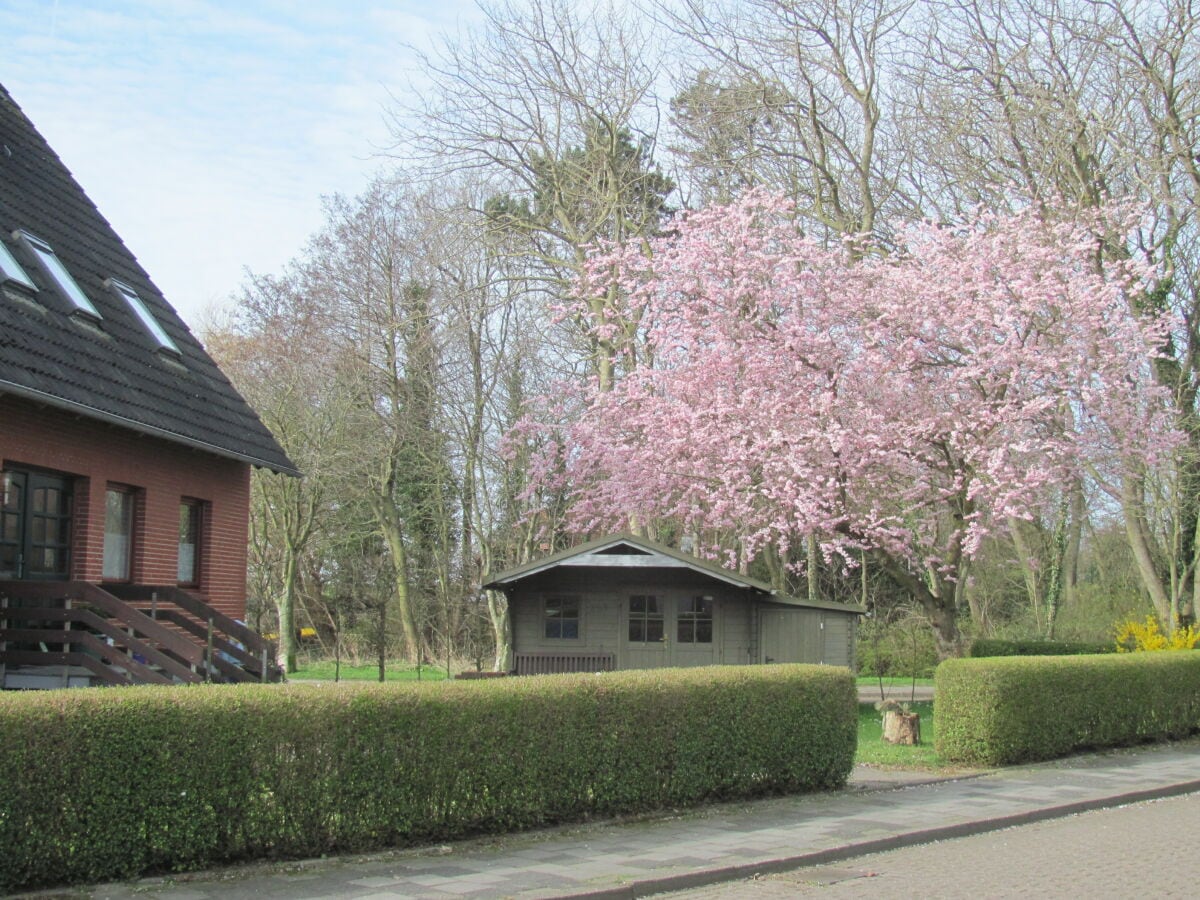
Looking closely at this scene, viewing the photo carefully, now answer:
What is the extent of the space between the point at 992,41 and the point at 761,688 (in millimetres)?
17921

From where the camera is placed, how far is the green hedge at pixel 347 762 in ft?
24.3

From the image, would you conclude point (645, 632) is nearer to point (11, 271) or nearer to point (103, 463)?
point (103, 463)

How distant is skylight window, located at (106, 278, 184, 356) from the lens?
17.3 metres

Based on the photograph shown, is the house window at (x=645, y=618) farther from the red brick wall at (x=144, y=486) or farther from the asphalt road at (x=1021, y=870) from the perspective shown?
the asphalt road at (x=1021, y=870)

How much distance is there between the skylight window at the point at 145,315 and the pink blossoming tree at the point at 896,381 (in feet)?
27.8

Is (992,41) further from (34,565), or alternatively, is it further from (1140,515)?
(34,565)

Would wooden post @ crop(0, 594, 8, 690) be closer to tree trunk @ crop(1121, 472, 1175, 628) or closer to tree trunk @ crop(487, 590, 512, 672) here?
tree trunk @ crop(487, 590, 512, 672)

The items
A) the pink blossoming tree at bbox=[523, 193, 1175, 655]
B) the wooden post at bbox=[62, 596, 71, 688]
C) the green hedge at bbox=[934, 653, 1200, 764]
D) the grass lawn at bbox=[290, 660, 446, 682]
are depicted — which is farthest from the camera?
the grass lawn at bbox=[290, 660, 446, 682]

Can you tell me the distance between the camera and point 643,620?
71.6 feet

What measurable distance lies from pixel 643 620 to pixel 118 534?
30.7ft

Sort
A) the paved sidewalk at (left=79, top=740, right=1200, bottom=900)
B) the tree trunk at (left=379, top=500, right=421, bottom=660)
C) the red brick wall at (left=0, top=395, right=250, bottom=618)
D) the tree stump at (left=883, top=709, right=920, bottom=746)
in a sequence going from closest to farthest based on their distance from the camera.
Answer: the paved sidewalk at (left=79, top=740, right=1200, bottom=900) → the red brick wall at (left=0, top=395, right=250, bottom=618) → the tree stump at (left=883, top=709, right=920, bottom=746) → the tree trunk at (left=379, top=500, right=421, bottom=660)

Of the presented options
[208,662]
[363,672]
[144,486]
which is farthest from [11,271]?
[363,672]

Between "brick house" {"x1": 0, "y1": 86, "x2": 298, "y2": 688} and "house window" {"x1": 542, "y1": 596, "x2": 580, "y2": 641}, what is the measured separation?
18.2 feet

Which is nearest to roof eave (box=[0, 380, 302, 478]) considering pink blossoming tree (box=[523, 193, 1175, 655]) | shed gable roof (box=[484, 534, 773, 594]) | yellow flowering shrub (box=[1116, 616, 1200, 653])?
shed gable roof (box=[484, 534, 773, 594])
